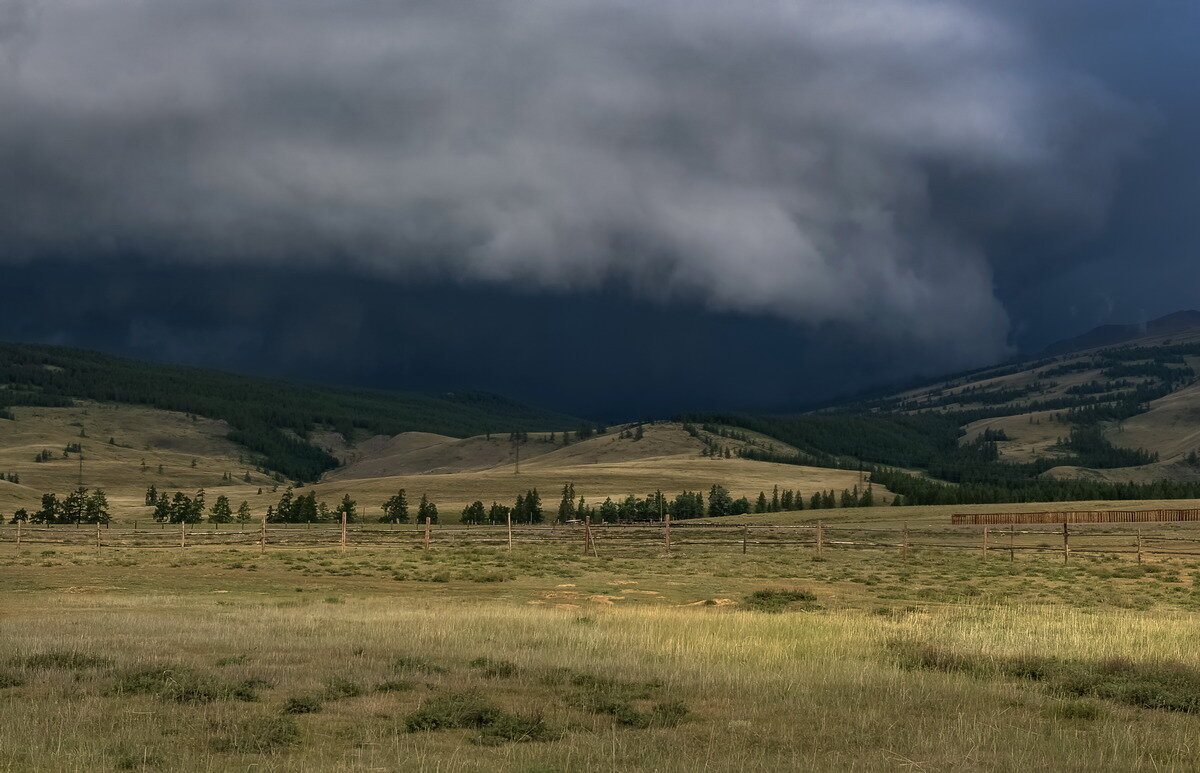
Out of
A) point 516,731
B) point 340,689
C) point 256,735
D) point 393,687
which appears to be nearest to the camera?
point 256,735

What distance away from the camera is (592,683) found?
15000mm

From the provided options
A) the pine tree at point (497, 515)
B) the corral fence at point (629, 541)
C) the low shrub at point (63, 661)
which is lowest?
the pine tree at point (497, 515)

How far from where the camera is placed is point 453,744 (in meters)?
11.6

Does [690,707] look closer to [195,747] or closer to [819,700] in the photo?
[819,700]

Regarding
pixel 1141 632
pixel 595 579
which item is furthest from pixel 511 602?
pixel 1141 632

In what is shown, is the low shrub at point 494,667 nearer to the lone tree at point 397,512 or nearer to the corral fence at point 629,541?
the corral fence at point 629,541

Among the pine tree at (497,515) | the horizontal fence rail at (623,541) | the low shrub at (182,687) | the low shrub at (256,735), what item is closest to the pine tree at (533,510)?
the pine tree at (497,515)

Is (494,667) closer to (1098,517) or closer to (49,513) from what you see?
(1098,517)

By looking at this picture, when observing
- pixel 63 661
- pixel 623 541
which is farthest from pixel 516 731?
pixel 623 541

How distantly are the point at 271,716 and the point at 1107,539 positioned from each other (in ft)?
248

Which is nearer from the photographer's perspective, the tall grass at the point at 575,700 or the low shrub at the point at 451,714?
the tall grass at the point at 575,700

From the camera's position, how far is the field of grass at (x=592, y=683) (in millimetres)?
10984

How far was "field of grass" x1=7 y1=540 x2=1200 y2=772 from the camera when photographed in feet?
36.0

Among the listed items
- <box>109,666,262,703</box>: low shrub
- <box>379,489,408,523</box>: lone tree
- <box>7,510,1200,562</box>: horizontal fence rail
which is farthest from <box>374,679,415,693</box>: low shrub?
<box>379,489,408,523</box>: lone tree
